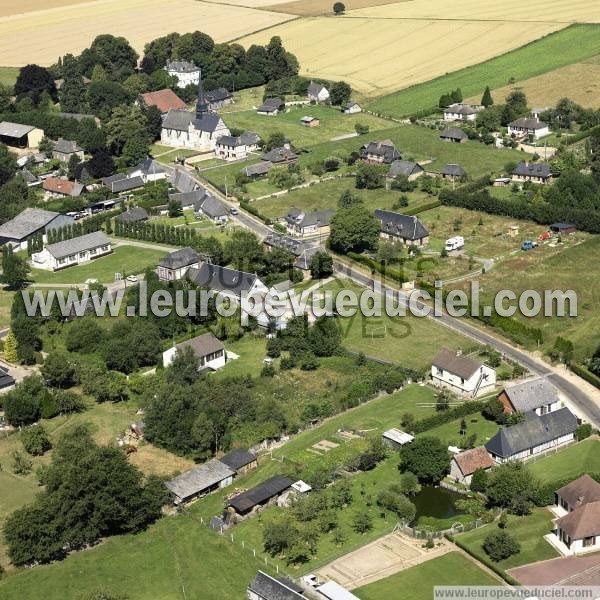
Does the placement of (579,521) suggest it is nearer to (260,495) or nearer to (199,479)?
(260,495)

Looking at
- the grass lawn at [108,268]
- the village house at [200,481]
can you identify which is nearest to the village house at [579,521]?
the village house at [200,481]

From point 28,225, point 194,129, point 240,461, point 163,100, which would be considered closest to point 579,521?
point 240,461

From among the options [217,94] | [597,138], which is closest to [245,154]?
[217,94]

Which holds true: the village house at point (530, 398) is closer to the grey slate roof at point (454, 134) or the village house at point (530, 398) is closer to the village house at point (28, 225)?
the village house at point (28, 225)

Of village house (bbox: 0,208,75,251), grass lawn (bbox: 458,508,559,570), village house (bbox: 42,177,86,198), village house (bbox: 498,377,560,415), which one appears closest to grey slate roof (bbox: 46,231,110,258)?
village house (bbox: 0,208,75,251)

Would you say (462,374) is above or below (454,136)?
below
